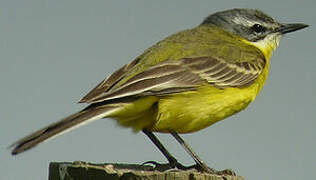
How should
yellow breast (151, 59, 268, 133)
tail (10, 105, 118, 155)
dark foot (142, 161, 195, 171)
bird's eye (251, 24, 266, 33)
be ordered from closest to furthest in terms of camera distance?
tail (10, 105, 118, 155) → dark foot (142, 161, 195, 171) → yellow breast (151, 59, 268, 133) → bird's eye (251, 24, 266, 33)

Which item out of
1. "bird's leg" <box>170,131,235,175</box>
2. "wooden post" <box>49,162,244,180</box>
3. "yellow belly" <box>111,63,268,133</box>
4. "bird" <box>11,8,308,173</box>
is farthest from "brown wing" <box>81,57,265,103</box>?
"wooden post" <box>49,162,244,180</box>

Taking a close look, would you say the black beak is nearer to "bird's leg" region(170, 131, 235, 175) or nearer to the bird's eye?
the bird's eye

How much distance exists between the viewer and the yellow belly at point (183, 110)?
625cm

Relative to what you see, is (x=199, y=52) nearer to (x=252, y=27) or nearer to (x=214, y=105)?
(x=214, y=105)

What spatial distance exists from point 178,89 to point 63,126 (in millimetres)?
1589

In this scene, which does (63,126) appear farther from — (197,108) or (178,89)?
(197,108)

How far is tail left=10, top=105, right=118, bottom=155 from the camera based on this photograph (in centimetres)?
493

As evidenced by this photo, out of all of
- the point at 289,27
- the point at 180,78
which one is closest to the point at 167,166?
the point at 180,78

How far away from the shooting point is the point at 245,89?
7180 mm

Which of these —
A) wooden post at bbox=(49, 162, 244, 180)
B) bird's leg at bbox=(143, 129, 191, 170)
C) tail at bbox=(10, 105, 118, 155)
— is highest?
tail at bbox=(10, 105, 118, 155)

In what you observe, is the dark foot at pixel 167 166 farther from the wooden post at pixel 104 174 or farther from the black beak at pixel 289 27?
the black beak at pixel 289 27

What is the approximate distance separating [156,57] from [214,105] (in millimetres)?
839

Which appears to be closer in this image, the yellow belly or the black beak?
the yellow belly

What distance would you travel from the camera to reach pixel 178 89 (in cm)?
643
